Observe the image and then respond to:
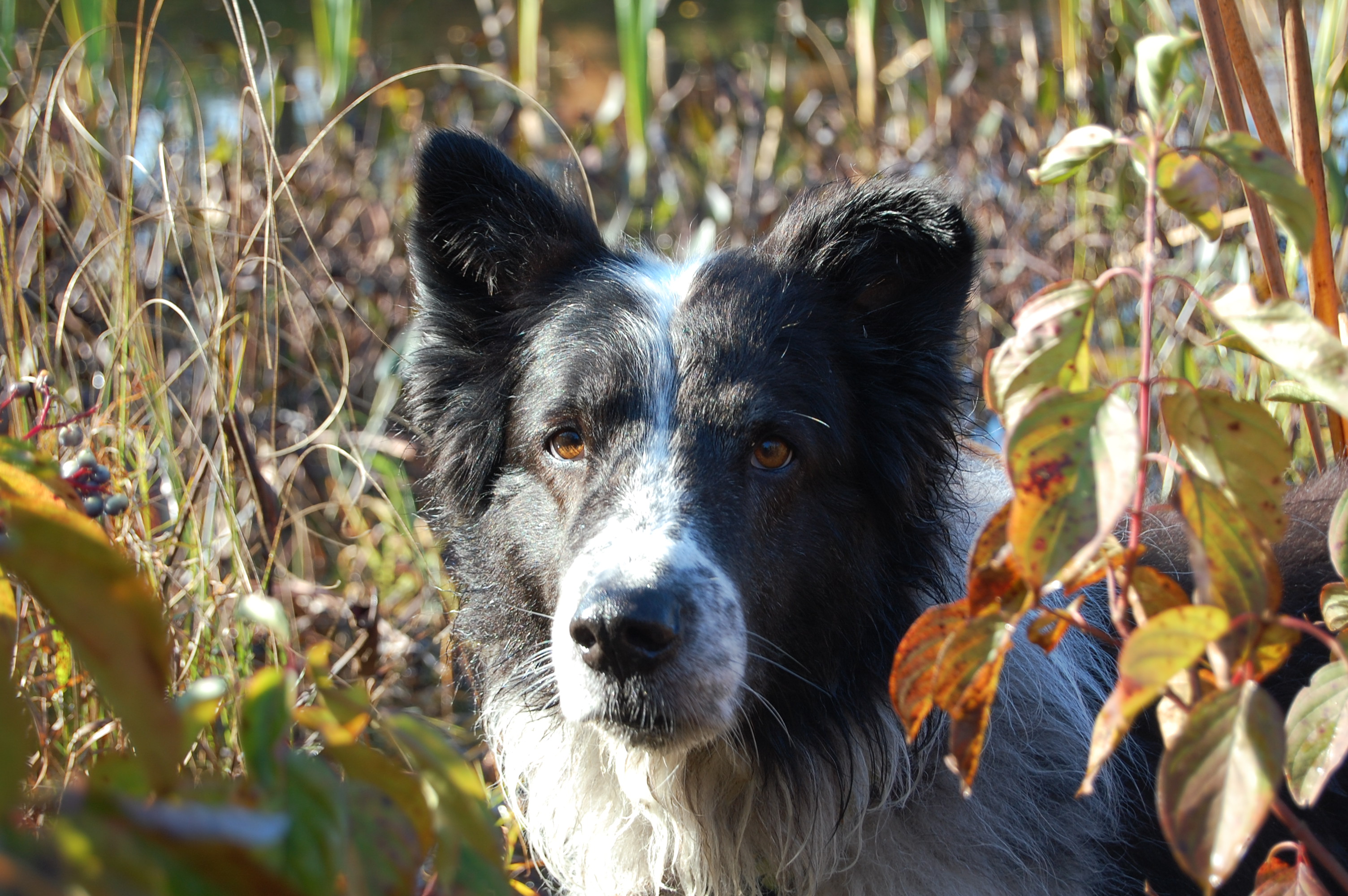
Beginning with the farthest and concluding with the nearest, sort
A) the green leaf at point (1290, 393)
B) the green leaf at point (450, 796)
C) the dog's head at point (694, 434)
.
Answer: the dog's head at point (694, 434) < the green leaf at point (1290, 393) < the green leaf at point (450, 796)

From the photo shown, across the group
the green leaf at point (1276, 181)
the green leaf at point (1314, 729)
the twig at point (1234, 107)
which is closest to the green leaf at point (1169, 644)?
the green leaf at point (1314, 729)

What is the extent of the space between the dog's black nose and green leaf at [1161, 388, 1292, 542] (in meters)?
0.94

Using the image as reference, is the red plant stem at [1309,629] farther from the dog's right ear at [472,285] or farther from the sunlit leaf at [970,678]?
the dog's right ear at [472,285]

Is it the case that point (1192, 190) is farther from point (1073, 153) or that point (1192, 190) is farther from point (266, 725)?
point (266, 725)

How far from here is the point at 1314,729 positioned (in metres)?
1.32

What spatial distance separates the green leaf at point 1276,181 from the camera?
1.24 m

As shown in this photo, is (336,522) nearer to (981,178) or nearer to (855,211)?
(855,211)

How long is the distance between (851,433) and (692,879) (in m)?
1.11

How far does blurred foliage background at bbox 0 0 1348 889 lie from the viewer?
9.27 ft

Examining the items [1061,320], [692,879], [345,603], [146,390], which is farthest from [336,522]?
[1061,320]

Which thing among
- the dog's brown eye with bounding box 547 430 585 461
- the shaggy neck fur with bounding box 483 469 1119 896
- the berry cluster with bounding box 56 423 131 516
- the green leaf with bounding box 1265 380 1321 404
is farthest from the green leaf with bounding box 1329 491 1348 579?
the berry cluster with bounding box 56 423 131 516

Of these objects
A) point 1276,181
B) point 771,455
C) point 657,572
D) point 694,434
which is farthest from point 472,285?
point 1276,181

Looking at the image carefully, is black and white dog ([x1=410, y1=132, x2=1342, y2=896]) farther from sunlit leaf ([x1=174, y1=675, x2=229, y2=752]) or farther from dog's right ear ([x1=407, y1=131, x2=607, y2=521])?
sunlit leaf ([x1=174, y1=675, x2=229, y2=752])

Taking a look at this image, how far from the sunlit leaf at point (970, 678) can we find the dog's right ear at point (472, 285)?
1642mm
